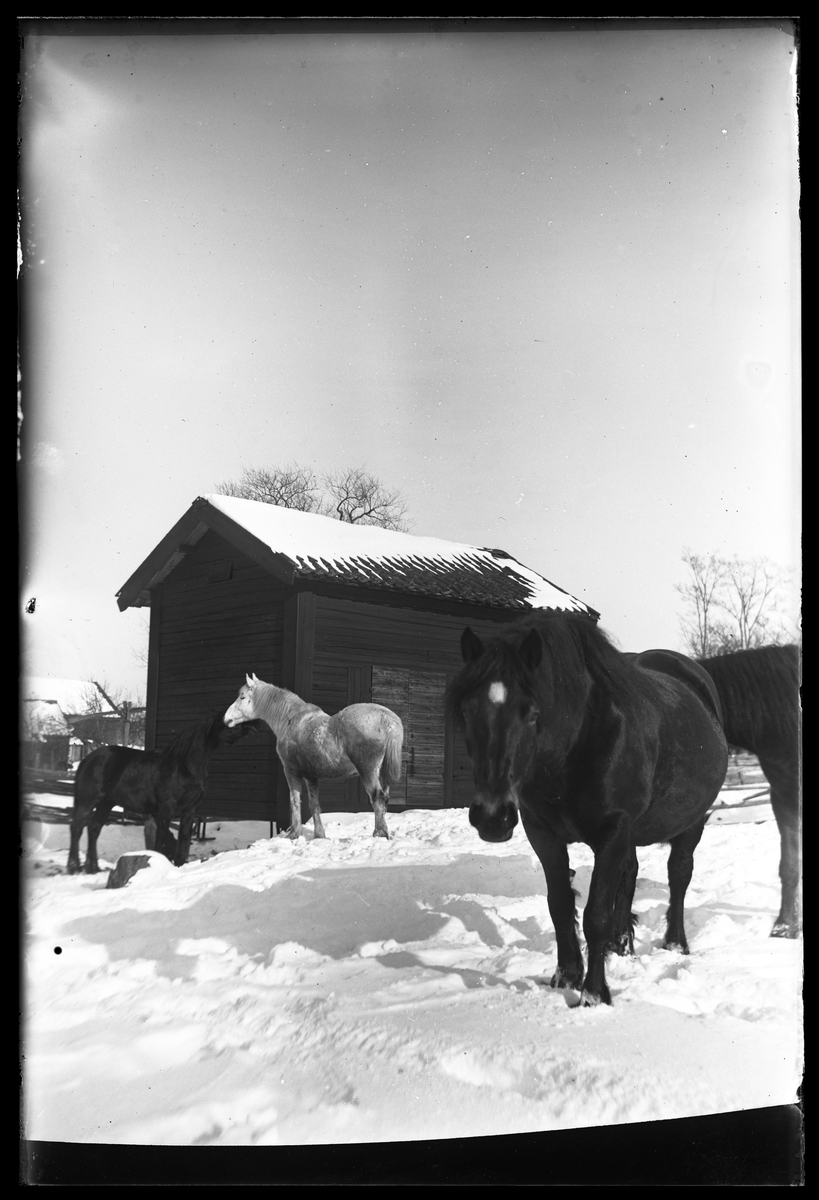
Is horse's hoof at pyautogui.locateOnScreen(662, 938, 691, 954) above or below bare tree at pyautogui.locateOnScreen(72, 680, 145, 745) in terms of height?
below

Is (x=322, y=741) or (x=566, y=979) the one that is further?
(x=322, y=741)

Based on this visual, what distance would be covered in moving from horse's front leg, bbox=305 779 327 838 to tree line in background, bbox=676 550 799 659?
2.13 m

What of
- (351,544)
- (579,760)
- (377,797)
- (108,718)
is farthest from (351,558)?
(579,760)

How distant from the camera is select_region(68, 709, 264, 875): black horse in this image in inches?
127

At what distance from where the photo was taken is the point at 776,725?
357 cm

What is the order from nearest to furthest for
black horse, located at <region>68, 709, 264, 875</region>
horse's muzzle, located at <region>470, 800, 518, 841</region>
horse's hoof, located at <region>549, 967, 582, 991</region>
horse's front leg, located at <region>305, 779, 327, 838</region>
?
horse's muzzle, located at <region>470, 800, 518, 841</region>, horse's hoof, located at <region>549, 967, 582, 991</region>, black horse, located at <region>68, 709, 264, 875</region>, horse's front leg, located at <region>305, 779, 327, 838</region>

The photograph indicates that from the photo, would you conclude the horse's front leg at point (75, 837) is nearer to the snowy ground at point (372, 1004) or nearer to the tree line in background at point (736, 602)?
the snowy ground at point (372, 1004)

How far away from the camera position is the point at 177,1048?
2.63m

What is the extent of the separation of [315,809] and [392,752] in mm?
541

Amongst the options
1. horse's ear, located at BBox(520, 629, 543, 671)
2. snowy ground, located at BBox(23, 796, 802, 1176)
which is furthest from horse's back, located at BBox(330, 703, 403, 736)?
horse's ear, located at BBox(520, 629, 543, 671)

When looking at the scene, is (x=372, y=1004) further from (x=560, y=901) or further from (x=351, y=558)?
(x=351, y=558)

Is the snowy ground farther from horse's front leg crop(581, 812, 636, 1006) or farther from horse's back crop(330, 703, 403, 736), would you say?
horse's back crop(330, 703, 403, 736)

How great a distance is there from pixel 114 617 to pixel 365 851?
163 cm

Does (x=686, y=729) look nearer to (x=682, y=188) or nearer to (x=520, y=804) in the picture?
(x=520, y=804)
